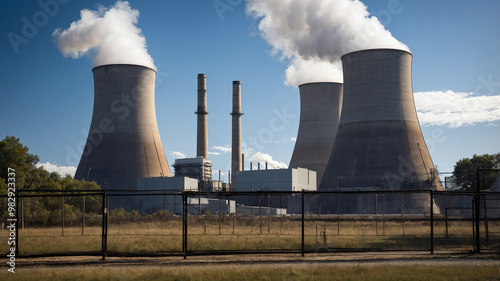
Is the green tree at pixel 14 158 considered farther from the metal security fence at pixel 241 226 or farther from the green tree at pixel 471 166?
the green tree at pixel 471 166

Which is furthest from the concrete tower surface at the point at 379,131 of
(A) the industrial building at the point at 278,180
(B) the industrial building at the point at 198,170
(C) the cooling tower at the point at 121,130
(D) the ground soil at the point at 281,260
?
(D) the ground soil at the point at 281,260

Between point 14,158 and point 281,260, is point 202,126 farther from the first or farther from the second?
point 281,260

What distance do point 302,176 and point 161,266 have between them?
3765 centimetres

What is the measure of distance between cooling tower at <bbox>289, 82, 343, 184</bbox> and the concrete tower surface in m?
6.86

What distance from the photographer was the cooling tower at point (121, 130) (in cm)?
3900

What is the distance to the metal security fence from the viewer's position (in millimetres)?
11914

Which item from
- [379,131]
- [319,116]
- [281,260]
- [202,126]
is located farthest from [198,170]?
[281,260]

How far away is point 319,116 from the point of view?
46.2 m

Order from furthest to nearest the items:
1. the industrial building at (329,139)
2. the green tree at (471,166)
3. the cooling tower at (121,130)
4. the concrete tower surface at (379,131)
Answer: the green tree at (471,166)
the cooling tower at (121,130)
the industrial building at (329,139)
the concrete tower surface at (379,131)

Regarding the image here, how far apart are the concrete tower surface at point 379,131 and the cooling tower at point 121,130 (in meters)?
14.2

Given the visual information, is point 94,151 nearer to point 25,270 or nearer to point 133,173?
point 133,173

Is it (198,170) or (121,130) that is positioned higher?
(121,130)

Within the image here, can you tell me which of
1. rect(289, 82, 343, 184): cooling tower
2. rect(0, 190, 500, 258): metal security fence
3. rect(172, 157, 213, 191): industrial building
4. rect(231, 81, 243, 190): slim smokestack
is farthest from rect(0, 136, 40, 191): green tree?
rect(231, 81, 243, 190): slim smokestack

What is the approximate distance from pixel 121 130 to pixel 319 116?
55.1ft
